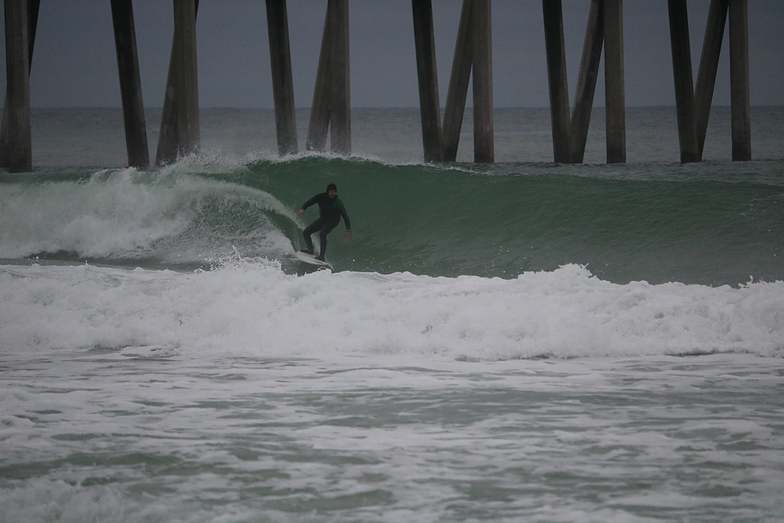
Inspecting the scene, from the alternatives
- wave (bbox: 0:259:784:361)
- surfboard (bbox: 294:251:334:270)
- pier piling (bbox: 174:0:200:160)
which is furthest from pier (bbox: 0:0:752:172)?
wave (bbox: 0:259:784:361)

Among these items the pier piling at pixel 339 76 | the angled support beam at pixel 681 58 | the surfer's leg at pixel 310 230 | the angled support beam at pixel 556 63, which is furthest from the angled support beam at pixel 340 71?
the angled support beam at pixel 681 58

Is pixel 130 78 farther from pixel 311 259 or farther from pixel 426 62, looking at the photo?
pixel 311 259

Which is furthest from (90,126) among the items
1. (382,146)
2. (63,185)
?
(63,185)

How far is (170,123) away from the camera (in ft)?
54.6

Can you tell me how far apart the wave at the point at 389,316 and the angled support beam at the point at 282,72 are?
823 cm

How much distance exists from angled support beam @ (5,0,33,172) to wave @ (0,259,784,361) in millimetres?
7132

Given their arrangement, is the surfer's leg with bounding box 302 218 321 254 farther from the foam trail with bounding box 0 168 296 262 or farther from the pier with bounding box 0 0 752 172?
the pier with bounding box 0 0 752 172

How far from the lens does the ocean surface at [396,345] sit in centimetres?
520

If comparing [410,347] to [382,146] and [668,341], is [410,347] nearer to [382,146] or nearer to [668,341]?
[668,341]

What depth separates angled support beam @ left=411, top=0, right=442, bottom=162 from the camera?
59.8 ft

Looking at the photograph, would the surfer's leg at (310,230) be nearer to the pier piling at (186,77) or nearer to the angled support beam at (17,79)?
the pier piling at (186,77)

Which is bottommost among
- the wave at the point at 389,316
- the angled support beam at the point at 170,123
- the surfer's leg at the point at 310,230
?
the wave at the point at 389,316

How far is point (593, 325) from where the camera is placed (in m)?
9.39

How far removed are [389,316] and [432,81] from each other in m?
9.07
